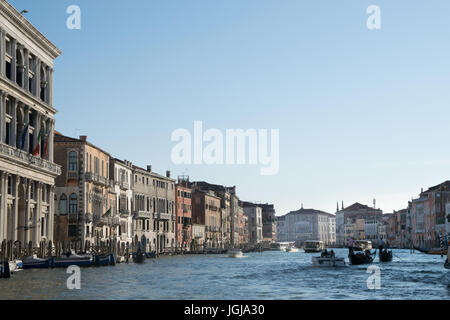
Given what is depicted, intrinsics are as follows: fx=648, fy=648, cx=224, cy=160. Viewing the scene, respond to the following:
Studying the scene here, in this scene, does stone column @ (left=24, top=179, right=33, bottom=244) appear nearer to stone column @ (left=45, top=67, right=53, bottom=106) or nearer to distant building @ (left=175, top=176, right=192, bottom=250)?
stone column @ (left=45, top=67, right=53, bottom=106)

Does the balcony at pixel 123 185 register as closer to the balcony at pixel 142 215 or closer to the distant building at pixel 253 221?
the balcony at pixel 142 215

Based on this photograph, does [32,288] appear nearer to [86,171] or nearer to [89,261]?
[89,261]

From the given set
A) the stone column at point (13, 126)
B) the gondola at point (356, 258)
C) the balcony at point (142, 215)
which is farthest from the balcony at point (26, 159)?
the balcony at point (142, 215)

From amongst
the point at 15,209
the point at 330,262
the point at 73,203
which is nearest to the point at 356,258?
the point at 330,262

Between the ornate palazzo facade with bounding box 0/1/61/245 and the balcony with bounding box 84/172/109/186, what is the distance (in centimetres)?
726

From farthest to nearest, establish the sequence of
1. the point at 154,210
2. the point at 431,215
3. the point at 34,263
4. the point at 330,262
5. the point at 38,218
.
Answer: the point at 431,215 < the point at 154,210 < the point at 38,218 < the point at 330,262 < the point at 34,263

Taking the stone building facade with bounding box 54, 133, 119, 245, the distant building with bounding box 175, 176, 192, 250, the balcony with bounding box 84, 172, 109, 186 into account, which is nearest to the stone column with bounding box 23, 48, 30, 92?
the stone building facade with bounding box 54, 133, 119, 245

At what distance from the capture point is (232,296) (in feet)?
81.0

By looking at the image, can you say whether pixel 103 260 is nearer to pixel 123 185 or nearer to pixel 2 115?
pixel 2 115

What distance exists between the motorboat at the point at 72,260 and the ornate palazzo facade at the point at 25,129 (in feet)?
10.5

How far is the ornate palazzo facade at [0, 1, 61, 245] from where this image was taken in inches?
1660

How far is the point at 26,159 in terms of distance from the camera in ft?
145

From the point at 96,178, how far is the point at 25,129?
18.4 m
